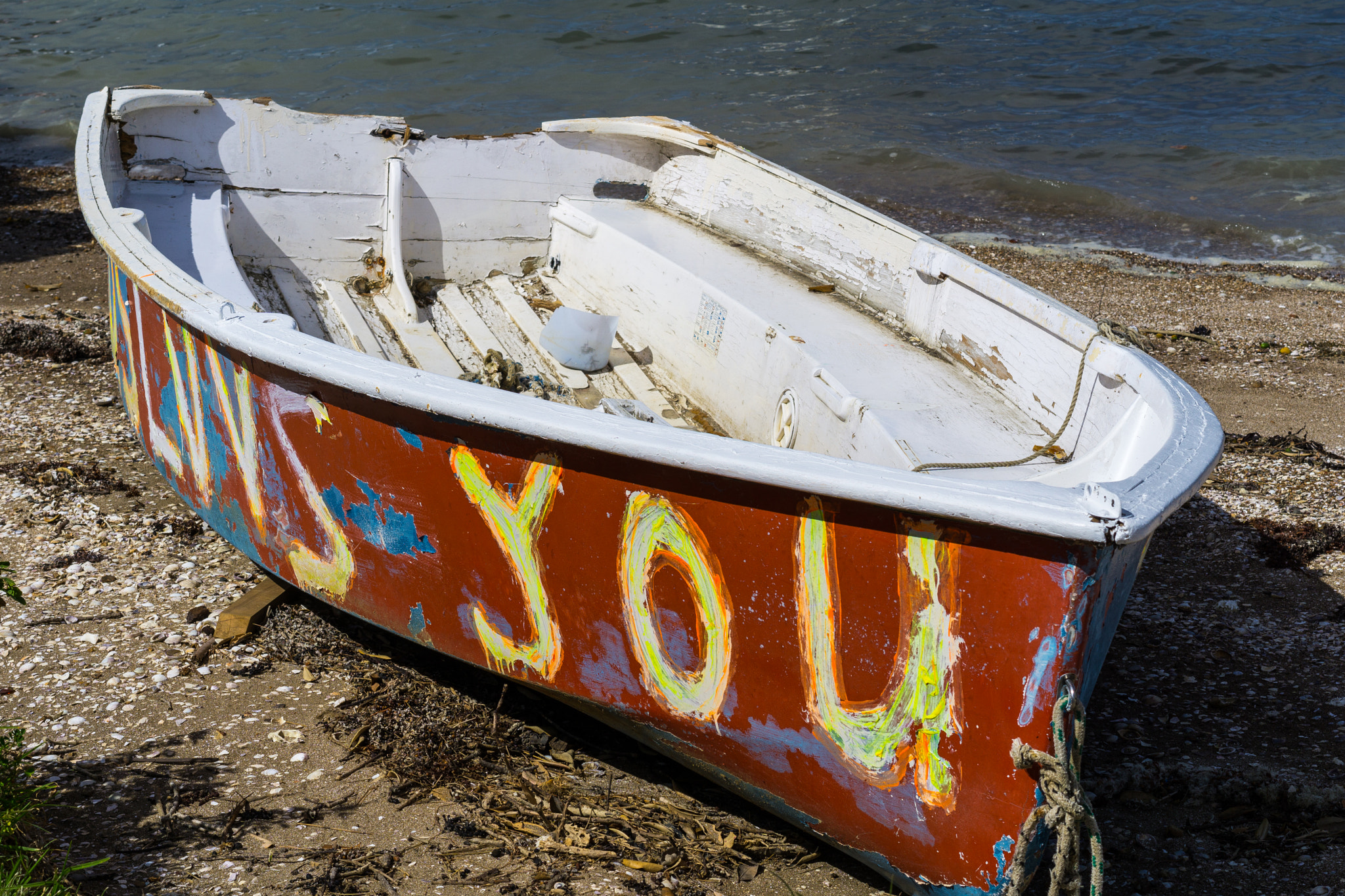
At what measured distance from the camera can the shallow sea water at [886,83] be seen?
10.2 meters

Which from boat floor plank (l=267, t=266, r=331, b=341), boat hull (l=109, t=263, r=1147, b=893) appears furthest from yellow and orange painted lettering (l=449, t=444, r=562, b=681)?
boat floor plank (l=267, t=266, r=331, b=341)

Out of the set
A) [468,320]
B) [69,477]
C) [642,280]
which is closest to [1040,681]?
[642,280]

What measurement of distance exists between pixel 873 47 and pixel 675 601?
13673 millimetres

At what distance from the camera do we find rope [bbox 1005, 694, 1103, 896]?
1973mm

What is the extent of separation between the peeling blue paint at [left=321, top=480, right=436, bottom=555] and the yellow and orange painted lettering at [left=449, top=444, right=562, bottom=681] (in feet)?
0.80

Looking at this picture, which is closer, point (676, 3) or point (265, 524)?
point (265, 524)

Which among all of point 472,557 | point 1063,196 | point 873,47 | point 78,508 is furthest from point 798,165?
point 472,557

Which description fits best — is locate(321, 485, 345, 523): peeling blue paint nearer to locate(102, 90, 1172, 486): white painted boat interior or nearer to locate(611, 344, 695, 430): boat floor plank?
locate(102, 90, 1172, 486): white painted boat interior

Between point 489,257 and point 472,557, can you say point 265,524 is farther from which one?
point 489,257

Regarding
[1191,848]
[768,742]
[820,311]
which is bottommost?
[1191,848]

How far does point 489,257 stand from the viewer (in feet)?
17.5

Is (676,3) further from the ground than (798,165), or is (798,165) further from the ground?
(676,3)

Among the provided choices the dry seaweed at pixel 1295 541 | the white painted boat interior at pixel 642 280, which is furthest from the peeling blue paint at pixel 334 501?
the dry seaweed at pixel 1295 541

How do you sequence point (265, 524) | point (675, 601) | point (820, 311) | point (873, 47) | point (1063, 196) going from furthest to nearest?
point (873, 47) → point (1063, 196) → point (820, 311) → point (265, 524) → point (675, 601)
